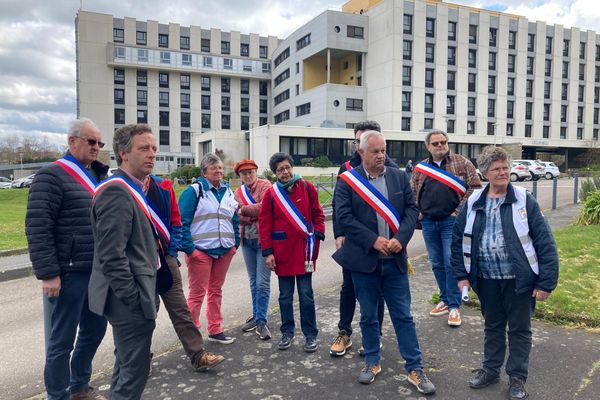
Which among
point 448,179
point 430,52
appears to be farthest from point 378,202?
point 430,52

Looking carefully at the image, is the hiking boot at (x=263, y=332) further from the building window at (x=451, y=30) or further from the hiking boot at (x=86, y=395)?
the building window at (x=451, y=30)

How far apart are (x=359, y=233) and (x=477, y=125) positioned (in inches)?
2350

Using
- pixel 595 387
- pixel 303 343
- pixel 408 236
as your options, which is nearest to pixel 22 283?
pixel 303 343

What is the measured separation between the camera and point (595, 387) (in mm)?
3580

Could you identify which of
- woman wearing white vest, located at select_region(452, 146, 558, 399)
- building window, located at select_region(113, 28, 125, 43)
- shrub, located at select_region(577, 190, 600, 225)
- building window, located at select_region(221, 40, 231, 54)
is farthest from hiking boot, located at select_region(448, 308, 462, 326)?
building window, located at select_region(221, 40, 231, 54)

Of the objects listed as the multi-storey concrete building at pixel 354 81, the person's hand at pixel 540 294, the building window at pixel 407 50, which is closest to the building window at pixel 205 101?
the multi-storey concrete building at pixel 354 81

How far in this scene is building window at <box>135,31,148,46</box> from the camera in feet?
233

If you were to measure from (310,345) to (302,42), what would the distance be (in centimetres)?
6024

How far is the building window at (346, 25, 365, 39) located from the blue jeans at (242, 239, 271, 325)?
55.0 metres

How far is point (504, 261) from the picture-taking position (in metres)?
3.57

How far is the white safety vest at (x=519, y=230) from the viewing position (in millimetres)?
3466

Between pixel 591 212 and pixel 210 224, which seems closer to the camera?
pixel 210 224

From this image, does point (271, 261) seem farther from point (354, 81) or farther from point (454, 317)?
point (354, 81)

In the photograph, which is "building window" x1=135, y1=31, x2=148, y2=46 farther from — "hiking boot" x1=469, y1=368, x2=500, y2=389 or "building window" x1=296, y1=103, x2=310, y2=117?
"hiking boot" x1=469, y1=368, x2=500, y2=389
